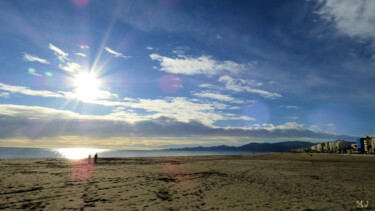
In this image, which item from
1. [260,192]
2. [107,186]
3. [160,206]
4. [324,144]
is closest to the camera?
[160,206]

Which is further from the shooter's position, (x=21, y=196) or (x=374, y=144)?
(x=374, y=144)

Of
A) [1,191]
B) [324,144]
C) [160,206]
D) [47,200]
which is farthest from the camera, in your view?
[324,144]

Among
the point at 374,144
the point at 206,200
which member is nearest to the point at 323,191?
the point at 206,200

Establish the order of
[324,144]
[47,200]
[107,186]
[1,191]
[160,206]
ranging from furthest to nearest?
[324,144] → [107,186] → [1,191] → [47,200] → [160,206]

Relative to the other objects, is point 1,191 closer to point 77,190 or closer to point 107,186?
point 77,190

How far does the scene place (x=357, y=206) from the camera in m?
10.5

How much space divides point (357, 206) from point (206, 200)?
7234mm

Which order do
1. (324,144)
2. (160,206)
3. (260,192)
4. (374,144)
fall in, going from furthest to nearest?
(324,144)
(374,144)
(260,192)
(160,206)

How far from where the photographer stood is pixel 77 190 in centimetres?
1335

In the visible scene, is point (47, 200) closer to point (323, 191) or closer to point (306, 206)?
point (306, 206)

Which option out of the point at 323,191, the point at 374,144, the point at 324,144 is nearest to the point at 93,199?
the point at 323,191

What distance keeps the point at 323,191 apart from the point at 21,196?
17732 millimetres

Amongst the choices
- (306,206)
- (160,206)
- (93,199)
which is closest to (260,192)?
(306,206)

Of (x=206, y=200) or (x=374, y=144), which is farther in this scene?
(x=374, y=144)
